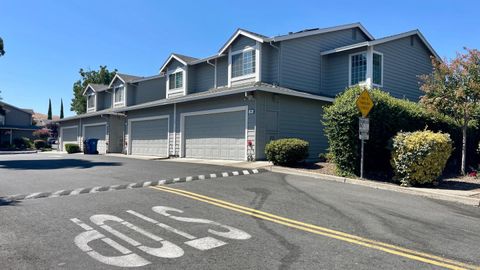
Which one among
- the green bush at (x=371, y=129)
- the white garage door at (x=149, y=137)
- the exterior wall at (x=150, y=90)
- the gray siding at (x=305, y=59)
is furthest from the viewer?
the exterior wall at (x=150, y=90)

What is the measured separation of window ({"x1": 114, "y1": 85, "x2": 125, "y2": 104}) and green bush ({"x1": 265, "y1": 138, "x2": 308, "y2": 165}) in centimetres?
→ 2141

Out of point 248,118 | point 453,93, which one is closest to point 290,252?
point 453,93

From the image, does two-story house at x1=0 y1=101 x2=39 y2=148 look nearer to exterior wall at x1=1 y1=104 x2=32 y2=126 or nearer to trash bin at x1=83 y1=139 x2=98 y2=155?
exterior wall at x1=1 y1=104 x2=32 y2=126

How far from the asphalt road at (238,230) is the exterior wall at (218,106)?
289 inches

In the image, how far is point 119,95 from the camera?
33312 millimetres

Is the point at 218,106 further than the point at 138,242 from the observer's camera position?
Yes

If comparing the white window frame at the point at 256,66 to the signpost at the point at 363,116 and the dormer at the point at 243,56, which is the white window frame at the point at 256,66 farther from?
the signpost at the point at 363,116

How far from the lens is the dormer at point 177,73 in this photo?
25.1m

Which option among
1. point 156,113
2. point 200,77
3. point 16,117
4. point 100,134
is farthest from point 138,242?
point 16,117

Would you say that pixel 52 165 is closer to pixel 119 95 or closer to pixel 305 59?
pixel 305 59

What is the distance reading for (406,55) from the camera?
21.8 m

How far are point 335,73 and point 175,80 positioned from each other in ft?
36.5

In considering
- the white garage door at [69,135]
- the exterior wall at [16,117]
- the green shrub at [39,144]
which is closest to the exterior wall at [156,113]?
the white garage door at [69,135]

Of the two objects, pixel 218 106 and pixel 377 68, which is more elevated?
pixel 377 68
